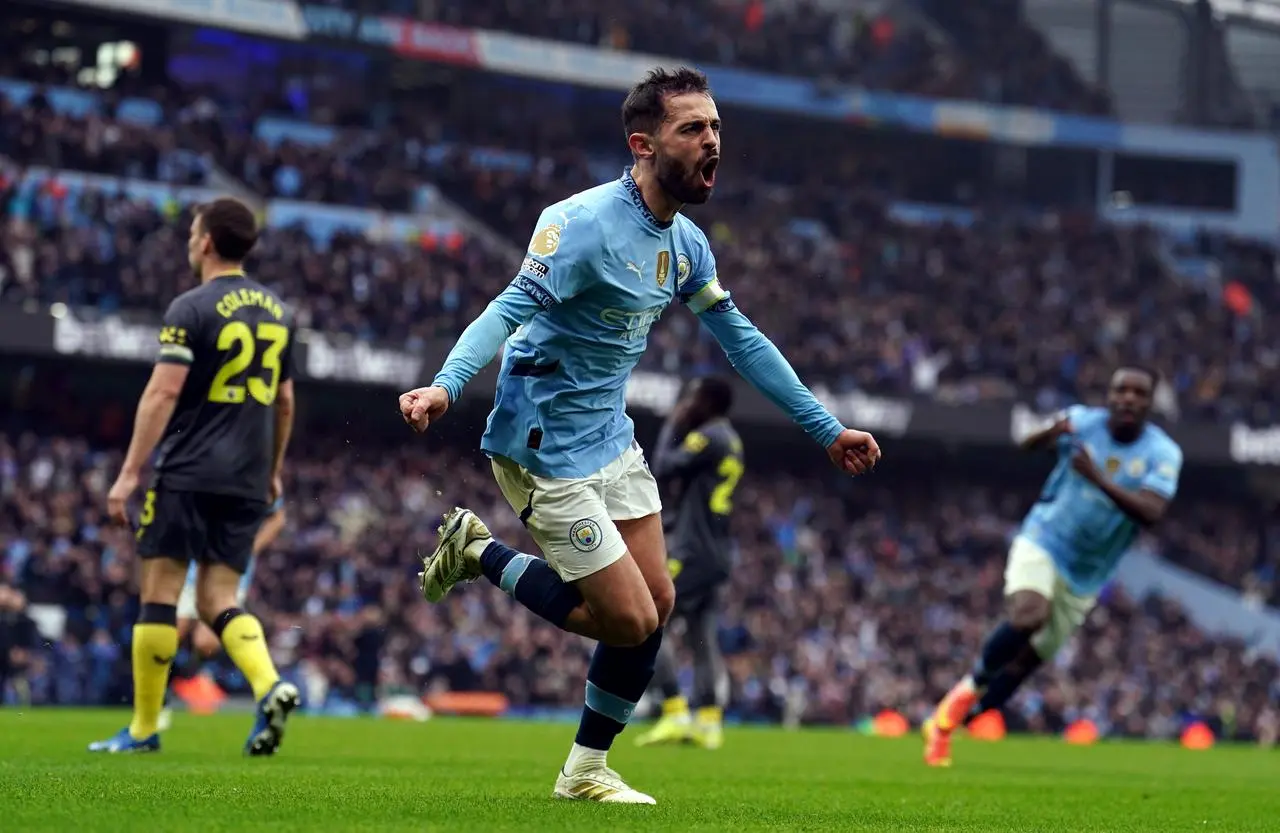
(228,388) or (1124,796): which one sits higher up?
(228,388)

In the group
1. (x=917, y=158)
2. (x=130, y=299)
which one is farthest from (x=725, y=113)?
(x=130, y=299)

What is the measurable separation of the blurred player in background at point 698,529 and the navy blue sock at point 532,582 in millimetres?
6160

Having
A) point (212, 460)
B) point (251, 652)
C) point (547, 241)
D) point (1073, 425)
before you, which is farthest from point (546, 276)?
point (1073, 425)

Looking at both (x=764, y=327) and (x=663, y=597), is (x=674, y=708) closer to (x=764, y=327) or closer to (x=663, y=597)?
(x=663, y=597)

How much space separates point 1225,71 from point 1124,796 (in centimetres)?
3952

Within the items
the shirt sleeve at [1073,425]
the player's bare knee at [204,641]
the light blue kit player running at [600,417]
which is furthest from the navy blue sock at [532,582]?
the shirt sleeve at [1073,425]

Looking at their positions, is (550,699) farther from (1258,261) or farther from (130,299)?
(1258,261)

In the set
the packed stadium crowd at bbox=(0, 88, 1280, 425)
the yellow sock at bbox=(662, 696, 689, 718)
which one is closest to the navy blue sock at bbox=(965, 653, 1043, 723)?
the yellow sock at bbox=(662, 696, 689, 718)

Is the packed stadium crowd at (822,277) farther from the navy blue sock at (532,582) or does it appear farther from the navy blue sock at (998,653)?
the navy blue sock at (532,582)

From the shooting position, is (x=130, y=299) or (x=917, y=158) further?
(x=917, y=158)

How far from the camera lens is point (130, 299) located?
79.4 ft

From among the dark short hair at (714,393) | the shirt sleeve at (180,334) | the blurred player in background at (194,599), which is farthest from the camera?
the dark short hair at (714,393)

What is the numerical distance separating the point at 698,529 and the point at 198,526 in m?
5.16

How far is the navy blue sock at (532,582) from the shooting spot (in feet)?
20.3
